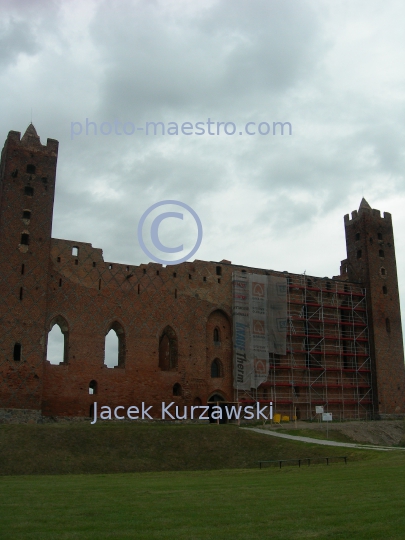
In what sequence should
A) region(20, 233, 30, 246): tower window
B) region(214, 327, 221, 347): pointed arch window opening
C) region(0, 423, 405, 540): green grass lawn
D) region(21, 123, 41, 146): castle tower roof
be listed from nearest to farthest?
region(0, 423, 405, 540): green grass lawn
region(20, 233, 30, 246): tower window
region(21, 123, 41, 146): castle tower roof
region(214, 327, 221, 347): pointed arch window opening

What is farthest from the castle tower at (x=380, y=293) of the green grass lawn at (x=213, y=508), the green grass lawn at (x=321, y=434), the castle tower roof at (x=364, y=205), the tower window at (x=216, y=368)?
the green grass lawn at (x=213, y=508)

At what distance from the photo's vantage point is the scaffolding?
38.5m

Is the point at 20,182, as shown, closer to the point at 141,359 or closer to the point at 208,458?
the point at 141,359

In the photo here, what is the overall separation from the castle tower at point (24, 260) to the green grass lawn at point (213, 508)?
13911 mm

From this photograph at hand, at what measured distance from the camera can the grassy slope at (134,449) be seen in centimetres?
2166

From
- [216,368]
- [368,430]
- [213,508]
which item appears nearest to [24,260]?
[216,368]

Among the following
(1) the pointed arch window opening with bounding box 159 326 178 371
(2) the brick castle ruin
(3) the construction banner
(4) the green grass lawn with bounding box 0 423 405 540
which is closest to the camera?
(4) the green grass lawn with bounding box 0 423 405 540

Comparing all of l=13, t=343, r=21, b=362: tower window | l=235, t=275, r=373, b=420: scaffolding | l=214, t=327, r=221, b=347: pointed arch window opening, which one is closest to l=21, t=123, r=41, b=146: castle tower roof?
l=13, t=343, r=21, b=362: tower window

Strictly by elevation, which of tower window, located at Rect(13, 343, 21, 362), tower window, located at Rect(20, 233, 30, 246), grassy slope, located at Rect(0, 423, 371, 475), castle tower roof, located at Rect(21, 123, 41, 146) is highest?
castle tower roof, located at Rect(21, 123, 41, 146)

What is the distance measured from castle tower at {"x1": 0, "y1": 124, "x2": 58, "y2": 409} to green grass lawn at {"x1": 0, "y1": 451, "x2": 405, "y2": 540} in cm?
1391

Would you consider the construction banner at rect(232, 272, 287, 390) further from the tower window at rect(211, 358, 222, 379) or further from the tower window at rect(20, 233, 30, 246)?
the tower window at rect(20, 233, 30, 246)

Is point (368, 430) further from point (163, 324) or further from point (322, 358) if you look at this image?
point (163, 324)

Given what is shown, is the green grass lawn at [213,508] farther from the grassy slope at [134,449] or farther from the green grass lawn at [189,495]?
the grassy slope at [134,449]

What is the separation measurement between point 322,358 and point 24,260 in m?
20.7
